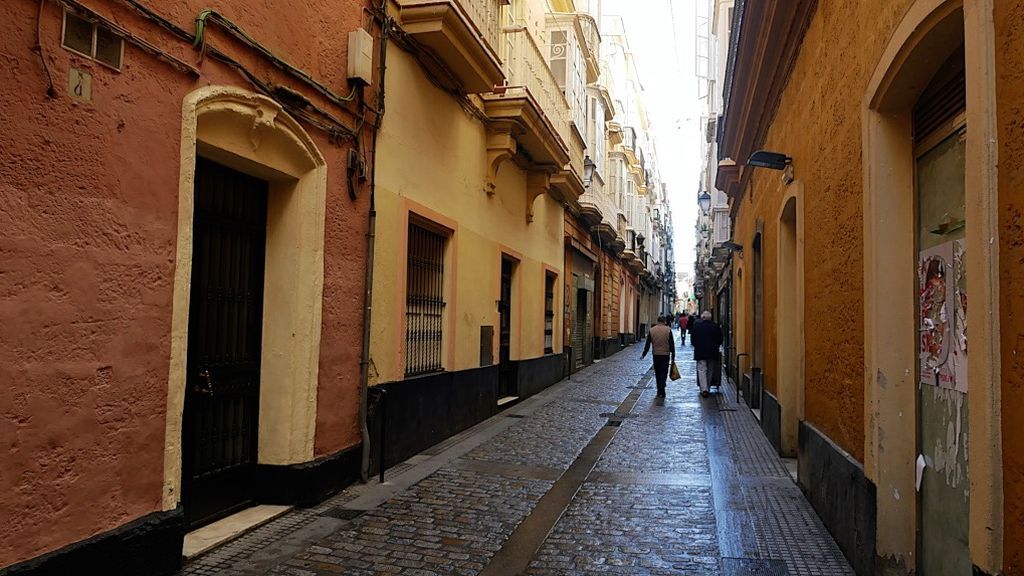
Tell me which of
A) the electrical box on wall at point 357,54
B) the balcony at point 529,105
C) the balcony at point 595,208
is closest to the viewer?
the electrical box on wall at point 357,54

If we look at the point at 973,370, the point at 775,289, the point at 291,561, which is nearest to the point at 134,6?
the point at 291,561

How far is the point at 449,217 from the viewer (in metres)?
8.80

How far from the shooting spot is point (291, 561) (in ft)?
15.0

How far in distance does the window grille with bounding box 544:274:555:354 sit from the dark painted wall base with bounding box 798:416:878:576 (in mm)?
9407

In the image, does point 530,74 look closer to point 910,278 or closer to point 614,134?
point 910,278

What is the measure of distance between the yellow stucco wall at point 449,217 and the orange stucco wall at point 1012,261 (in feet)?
17.7

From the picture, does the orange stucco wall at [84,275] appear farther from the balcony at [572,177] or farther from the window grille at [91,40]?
the balcony at [572,177]

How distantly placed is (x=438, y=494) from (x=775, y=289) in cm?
522

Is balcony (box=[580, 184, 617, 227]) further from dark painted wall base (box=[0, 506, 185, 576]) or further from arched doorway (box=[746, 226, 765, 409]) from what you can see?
dark painted wall base (box=[0, 506, 185, 576])

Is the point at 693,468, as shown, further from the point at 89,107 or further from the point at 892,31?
the point at 89,107

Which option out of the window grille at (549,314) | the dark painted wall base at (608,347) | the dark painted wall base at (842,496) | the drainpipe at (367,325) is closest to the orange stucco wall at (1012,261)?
the dark painted wall base at (842,496)

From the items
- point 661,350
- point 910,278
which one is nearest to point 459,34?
point 910,278

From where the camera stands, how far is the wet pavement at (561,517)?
15.1 feet

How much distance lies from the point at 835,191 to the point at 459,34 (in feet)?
14.2
